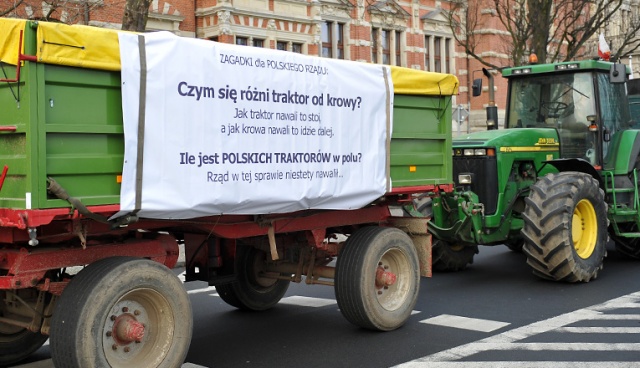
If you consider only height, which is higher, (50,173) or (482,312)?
(50,173)

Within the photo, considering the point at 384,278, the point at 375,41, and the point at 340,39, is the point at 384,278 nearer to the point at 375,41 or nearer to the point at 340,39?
the point at 340,39

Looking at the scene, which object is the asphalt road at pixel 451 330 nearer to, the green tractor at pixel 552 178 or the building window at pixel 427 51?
the green tractor at pixel 552 178

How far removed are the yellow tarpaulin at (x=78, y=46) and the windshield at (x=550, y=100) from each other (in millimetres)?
7318

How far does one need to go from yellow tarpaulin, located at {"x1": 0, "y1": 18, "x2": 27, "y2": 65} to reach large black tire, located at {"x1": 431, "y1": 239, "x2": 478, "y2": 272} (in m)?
6.63

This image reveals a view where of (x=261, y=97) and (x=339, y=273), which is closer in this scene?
(x=261, y=97)

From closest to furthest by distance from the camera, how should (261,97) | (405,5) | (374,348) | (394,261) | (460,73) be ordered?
(261,97) < (374,348) < (394,261) < (405,5) < (460,73)

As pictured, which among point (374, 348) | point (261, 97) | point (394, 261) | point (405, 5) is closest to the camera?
point (261, 97)

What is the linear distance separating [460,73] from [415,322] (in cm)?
2931

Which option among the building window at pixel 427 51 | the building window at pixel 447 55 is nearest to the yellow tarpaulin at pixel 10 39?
the building window at pixel 427 51

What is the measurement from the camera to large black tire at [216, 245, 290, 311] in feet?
25.8

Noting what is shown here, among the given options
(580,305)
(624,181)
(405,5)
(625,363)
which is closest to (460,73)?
(405,5)

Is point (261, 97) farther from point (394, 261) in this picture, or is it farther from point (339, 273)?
point (394, 261)

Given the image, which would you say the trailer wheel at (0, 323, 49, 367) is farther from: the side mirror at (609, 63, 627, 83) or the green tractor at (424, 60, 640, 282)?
the side mirror at (609, 63, 627, 83)

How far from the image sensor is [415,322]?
7707mm
